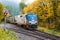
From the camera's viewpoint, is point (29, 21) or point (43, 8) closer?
point (29, 21)

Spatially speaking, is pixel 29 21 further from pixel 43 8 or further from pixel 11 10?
pixel 11 10

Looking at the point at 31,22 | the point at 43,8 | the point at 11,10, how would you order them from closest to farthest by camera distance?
1. the point at 31,22
2. the point at 43,8
3. the point at 11,10

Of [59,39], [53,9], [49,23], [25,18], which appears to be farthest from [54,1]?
[59,39]

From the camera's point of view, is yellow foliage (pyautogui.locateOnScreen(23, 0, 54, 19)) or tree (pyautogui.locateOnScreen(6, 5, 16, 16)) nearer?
yellow foliage (pyautogui.locateOnScreen(23, 0, 54, 19))

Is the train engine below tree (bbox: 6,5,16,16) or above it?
below

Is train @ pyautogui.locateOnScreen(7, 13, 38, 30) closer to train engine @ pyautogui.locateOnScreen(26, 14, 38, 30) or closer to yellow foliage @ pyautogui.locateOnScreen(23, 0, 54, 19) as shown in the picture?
train engine @ pyautogui.locateOnScreen(26, 14, 38, 30)

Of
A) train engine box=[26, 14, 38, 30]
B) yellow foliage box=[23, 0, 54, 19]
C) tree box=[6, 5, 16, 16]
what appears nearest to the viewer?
train engine box=[26, 14, 38, 30]

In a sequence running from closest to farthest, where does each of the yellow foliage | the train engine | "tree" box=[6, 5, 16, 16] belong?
1. the train engine
2. the yellow foliage
3. "tree" box=[6, 5, 16, 16]

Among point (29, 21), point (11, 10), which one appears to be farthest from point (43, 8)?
point (11, 10)

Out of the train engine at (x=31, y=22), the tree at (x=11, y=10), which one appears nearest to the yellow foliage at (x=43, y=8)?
the train engine at (x=31, y=22)

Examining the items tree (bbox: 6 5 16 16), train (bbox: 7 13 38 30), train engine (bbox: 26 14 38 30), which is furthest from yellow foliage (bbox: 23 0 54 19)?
tree (bbox: 6 5 16 16)

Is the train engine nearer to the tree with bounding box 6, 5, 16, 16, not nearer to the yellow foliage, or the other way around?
the yellow foliage

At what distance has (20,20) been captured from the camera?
23.3 metres

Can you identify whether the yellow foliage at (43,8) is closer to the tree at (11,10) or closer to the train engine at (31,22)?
the train engine at (31,22)
